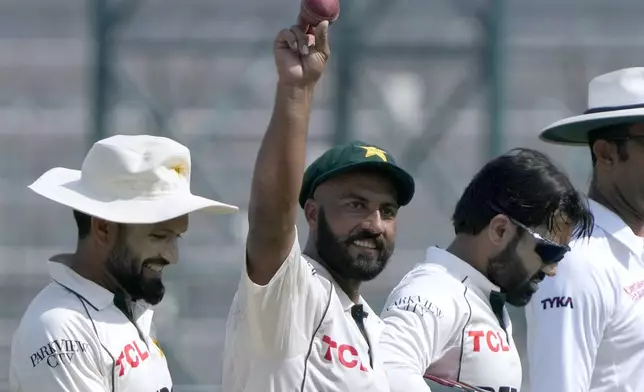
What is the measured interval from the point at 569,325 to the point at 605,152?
1.77ft

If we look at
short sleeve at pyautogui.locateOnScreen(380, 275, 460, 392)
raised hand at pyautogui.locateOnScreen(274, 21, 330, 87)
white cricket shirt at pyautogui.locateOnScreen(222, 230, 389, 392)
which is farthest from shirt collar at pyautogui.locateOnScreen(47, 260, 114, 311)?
raised hand at pyautogui.locateOnScreen(274, 21, 330, 87)

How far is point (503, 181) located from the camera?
4.04 m

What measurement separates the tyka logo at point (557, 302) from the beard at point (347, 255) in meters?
0.61

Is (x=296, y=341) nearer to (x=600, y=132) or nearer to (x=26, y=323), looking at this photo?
(x=26, y=323)

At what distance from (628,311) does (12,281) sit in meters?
3.57

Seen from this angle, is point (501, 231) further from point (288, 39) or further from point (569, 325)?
point (288, 39)

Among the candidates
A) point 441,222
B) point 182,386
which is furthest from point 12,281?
point 441,222

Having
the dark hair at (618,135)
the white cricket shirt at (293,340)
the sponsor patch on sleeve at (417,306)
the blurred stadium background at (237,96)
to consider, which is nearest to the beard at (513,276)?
the sponsor patch on sleeve at (417,306)

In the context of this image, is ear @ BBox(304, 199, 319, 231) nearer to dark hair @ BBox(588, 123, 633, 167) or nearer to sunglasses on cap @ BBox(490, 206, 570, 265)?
sunglasses on cap @ BBox(490, 206, 570, 265)

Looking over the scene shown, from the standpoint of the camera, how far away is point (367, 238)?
3.63 meters

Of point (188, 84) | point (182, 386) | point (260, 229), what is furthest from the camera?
point (188, 84)

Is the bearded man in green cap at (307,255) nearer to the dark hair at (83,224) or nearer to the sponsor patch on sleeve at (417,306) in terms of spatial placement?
the sponsor patch on sleeve at (417,306)

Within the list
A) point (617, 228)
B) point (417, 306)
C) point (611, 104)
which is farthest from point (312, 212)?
point (611, 104)

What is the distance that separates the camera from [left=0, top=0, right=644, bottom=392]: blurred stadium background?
6.84 m
